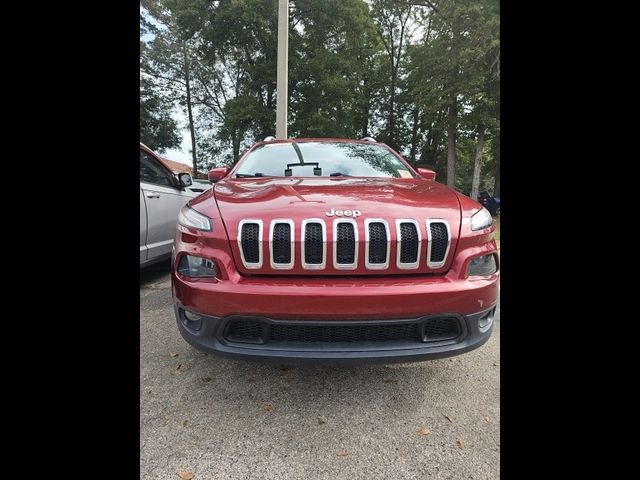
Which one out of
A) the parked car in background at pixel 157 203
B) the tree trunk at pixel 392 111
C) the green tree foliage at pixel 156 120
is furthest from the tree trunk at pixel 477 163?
the green tree foliage at pixel 156 120

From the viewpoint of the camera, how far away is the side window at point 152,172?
372cm

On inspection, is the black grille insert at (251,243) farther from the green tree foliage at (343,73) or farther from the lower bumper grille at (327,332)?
the green tree foliage at (343,73)

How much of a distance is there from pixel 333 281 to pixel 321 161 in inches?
61.5

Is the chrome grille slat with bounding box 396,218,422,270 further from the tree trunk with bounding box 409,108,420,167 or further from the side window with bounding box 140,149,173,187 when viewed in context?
the tree trunk with bounding box 409,108,420,167

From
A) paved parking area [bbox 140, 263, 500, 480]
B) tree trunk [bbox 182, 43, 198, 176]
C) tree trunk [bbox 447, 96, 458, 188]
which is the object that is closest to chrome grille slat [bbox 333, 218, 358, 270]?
paved parking area [bbox 140, 263, 500, 480]

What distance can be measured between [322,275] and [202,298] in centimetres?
57

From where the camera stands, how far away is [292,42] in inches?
710

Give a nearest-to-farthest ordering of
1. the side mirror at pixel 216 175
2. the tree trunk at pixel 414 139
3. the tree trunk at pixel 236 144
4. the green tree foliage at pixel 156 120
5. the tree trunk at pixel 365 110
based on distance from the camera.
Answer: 1. the side mirror at pixel 216 175
2. the tree trunk at pixel 236 144
3. the green tree foliage at pixel 156 120
4. the tree trunk at pixel 365 110
5. the tree trunk at pixel 414 139

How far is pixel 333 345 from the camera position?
162 centimetres

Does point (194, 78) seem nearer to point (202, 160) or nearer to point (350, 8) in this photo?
point (202, 160)

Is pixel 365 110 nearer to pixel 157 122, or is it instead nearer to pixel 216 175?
pixel 157 122

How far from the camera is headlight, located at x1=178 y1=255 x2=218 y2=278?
65.8 inches

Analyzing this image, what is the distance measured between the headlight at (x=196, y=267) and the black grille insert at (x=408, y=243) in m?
0.90

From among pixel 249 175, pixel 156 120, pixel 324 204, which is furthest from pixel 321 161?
pixel 156 120
